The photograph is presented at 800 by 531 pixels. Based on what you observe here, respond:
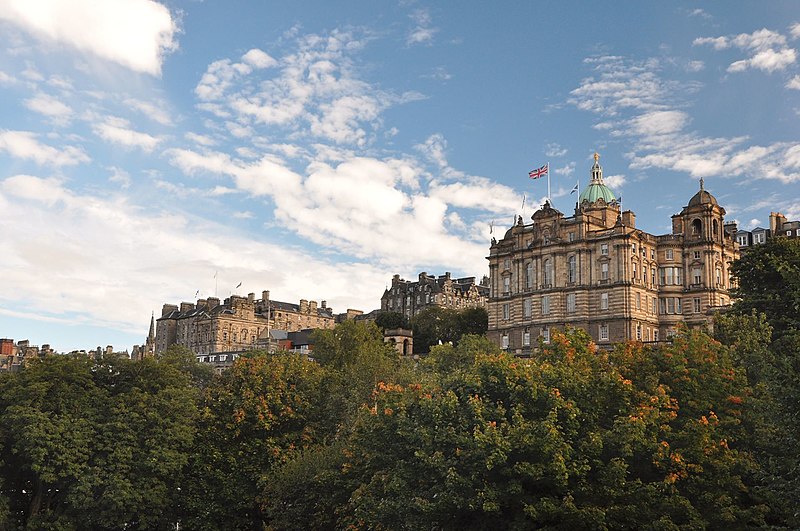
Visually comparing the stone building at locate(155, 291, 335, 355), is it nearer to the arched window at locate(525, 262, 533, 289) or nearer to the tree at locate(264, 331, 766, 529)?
the arched window at locate(525, 262, 533, 289)

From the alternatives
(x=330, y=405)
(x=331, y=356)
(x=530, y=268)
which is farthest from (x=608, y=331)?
(x=330, y=405)

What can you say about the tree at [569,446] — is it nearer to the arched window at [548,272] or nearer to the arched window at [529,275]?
the arched window at [548,272]

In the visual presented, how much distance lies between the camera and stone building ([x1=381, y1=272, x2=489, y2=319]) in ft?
516

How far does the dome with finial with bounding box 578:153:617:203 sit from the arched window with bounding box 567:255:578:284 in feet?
37.4

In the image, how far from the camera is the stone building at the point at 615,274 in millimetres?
86438

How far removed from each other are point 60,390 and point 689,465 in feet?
107

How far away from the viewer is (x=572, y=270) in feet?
297

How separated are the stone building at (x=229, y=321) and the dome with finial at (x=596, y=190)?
232 feet

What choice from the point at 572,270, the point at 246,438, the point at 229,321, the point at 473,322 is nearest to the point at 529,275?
the point at 572,270

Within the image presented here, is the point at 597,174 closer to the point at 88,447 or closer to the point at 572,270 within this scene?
the point at 572,270

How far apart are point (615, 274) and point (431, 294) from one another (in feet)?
241

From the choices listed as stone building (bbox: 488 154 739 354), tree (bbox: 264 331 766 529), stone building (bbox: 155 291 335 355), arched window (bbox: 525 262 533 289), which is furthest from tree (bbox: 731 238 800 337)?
stone building (bbox: 155 291 335 355)

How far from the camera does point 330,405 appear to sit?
47406 millimetres

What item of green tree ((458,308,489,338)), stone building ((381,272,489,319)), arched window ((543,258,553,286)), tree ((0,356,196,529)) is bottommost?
tree ((0,356,196,529))
